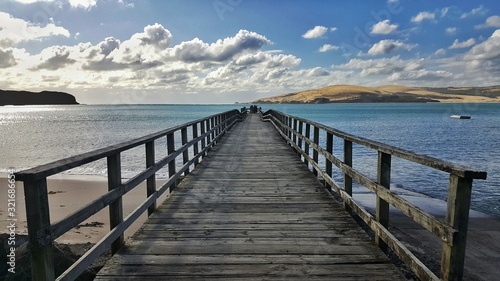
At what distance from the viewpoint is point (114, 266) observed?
11.3 ft

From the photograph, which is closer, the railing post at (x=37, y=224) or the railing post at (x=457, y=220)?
the railing post at (x=37, y=224)

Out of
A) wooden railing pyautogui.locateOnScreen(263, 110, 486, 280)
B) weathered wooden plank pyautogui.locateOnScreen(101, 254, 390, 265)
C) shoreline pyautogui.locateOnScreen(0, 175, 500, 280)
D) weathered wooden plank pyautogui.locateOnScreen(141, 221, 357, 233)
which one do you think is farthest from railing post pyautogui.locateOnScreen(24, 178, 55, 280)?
shoreline pyautogui.locateOnScreen(0, 175, 500, 280)

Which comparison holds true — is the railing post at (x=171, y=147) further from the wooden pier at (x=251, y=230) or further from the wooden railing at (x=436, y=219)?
the wooden railing at (x=436, y=219)

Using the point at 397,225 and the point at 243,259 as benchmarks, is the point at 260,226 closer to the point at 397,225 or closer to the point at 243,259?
the point at 243,259

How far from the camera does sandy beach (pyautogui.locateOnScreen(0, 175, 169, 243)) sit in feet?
30.8

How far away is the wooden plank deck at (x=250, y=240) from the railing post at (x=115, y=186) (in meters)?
0.13

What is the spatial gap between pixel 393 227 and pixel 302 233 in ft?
22.3

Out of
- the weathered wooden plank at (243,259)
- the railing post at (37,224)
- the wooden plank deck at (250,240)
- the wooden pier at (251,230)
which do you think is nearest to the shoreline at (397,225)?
the wooden plank deck at (250,240)

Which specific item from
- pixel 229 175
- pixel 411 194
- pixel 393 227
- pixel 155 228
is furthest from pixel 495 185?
pixel 155 228

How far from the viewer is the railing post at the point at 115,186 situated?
3684mm

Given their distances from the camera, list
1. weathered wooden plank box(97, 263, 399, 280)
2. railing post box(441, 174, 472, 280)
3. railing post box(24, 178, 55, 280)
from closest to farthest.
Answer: railing post box(24, 178, 55, 280), railing post box(441, 174, 472, 280), weathered wooden plank box(97, 263, 399, 280)

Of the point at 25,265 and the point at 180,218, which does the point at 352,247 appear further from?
the point at 25,265

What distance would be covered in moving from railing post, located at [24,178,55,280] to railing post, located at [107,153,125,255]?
1.25 metres

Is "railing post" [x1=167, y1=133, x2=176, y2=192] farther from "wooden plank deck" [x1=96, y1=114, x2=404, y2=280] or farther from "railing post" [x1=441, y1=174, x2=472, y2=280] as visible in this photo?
"railing post" [x1=441, y1=174, x2=472, y2=280]
